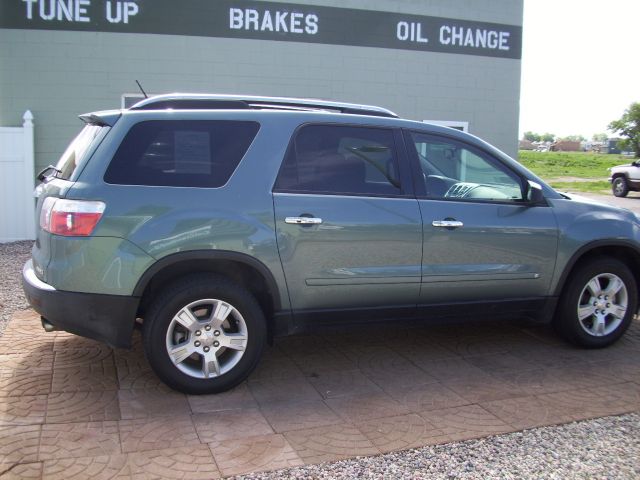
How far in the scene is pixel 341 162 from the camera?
15.0ft

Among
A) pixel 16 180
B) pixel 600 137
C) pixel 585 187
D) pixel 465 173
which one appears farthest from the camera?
pixel 600 137

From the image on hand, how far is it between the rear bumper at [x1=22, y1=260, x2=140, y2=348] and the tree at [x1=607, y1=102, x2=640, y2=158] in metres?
45.1

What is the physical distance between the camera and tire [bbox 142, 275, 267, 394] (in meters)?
4.09

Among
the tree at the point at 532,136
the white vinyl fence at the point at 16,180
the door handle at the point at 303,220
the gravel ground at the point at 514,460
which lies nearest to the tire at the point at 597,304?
the gravel ground at the point at 514,460

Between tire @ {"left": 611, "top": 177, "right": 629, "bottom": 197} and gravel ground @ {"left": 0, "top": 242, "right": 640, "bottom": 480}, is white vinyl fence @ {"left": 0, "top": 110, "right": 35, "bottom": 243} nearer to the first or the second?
gravel ground @ {"left": 0, "top": 242, "right": 640, "bottom": 480}

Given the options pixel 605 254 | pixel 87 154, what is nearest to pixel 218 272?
pixel 87 154

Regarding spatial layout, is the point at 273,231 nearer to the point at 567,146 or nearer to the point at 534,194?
the point at 534,194

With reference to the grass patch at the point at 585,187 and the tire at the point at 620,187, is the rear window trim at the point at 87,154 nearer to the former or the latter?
Answer: the tire at the point at 620,187

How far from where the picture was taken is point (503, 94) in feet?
37.9

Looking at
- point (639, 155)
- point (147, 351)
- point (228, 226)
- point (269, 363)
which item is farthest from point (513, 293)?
point (639, 155)

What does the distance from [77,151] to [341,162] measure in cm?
184

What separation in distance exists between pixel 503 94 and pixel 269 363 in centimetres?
843

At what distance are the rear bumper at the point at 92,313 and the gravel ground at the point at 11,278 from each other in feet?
5.94

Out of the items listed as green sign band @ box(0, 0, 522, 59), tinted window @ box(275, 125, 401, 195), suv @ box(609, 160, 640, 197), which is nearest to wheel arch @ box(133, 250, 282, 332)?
tinted window @ box(275, 125, 401, 195)
